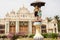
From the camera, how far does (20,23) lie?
138 feet

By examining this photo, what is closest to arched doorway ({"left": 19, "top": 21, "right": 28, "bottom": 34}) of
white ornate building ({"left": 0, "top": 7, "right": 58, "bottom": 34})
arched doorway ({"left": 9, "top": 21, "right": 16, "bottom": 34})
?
white ornate building ({"left": 0, "top": 7, "right": 58, "bottom": 34})

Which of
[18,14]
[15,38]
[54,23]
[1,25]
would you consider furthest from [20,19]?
[15,38]

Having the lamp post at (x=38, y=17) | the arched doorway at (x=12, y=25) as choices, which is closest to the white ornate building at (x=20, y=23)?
the arched doorway at (x=12, y=25)

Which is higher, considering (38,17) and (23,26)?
(38,17)

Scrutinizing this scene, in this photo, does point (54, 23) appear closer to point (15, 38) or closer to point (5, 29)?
point (5, 29)

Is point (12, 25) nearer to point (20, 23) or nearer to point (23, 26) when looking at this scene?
point (20, 23)

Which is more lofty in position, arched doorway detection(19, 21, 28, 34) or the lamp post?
→ the lamp post

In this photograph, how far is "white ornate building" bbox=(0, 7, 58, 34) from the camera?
1619 inches

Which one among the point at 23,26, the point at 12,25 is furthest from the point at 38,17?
the point at 23,26

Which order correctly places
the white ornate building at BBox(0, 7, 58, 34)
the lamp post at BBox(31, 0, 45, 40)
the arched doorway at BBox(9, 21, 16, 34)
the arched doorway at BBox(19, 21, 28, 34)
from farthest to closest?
the arched doorway at BBox(19, 21, 28, 34)
the arched doorway at BBox(9, 21, 16, 34)
the white ornate building at BBox(0, 7, 58, 34)
the lamp post at BBox(31, 0, 45, 40)

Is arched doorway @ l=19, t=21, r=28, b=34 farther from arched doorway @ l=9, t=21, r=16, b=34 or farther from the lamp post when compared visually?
the lamp post

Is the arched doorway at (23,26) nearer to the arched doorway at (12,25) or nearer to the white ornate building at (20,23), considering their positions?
the white ornate building at (20,23)

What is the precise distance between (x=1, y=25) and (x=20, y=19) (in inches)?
163

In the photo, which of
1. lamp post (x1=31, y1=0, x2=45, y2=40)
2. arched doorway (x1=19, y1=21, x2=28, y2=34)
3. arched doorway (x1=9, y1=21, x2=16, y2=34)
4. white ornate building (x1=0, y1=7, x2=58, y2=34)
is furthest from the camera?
arched doorway (x1=19, y1=21, x2=28, y2=34)
